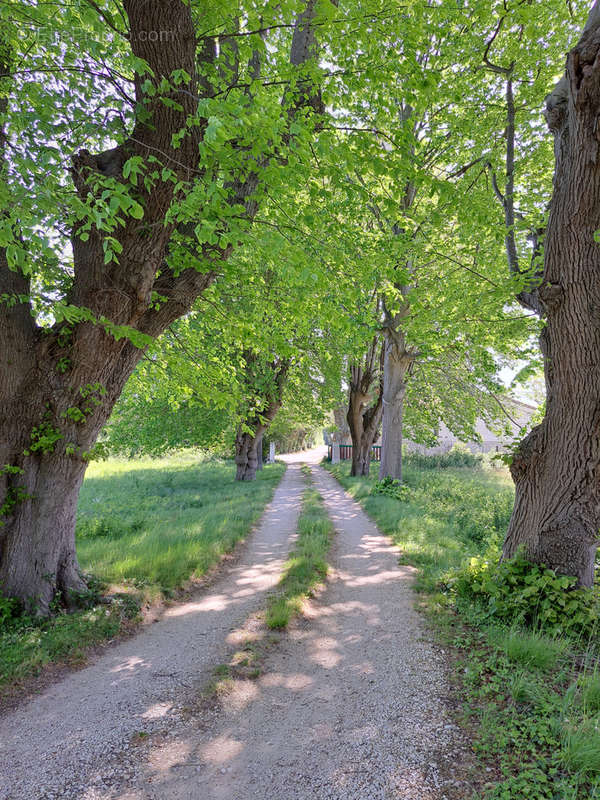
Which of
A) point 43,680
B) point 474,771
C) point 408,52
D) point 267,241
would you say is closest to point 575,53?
point 408,52

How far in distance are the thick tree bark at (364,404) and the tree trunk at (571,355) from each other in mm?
13304

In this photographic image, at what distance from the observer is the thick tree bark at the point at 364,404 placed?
733 inches

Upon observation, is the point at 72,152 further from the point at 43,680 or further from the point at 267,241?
the point at 43,680

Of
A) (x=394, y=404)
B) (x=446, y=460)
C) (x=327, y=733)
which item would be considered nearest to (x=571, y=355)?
(x=327, y=733)

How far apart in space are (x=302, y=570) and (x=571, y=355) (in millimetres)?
4609

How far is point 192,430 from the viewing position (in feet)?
51.7

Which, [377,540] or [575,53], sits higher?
[575,53]

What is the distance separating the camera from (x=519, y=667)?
324 centimetres

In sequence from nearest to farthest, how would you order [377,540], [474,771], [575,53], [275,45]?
[474,771] < [575,53] < [275,45] < [377,540]

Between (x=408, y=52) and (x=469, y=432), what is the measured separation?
12540 mm

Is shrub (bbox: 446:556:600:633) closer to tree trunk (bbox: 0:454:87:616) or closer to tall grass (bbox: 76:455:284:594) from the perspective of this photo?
tall grass (bbox: 76:455:284:594)

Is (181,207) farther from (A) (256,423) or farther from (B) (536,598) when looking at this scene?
(A) (256,423)

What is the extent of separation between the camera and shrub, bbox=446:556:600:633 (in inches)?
157

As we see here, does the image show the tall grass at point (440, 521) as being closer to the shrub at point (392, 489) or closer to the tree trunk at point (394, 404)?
the shrub at point (392, 489)
